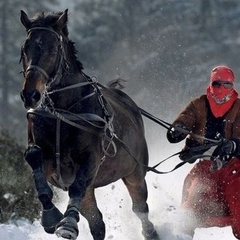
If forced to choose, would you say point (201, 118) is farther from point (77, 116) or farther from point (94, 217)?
point (94, 217)

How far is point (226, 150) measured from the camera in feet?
24.7

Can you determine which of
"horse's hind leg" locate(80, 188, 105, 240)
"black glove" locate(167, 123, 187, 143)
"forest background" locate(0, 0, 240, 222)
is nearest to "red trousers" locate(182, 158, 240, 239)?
"black glove" locate(167, 123, 187, 143)

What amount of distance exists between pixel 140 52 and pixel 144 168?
83.6 ft

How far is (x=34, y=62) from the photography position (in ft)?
21.8

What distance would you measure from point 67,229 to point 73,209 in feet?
0.98

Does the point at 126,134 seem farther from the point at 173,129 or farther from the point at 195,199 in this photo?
the point at 195,199

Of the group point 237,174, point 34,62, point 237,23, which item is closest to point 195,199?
point 237,174

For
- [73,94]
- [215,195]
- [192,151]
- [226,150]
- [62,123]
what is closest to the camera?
[62,123]

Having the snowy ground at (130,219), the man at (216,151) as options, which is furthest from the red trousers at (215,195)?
the snowy ground at (130,219)

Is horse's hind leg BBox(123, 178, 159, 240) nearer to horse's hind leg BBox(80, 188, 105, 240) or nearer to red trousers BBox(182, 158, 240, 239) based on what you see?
horse's hind leg BBox(80, 188, 105, 240)

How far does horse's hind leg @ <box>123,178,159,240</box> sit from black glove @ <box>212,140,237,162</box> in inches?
61.6

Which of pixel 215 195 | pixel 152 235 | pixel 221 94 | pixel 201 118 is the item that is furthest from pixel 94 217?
pixel 221 94

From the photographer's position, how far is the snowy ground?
8828 millimetres

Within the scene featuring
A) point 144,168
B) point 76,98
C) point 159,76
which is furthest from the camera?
point 159,76
